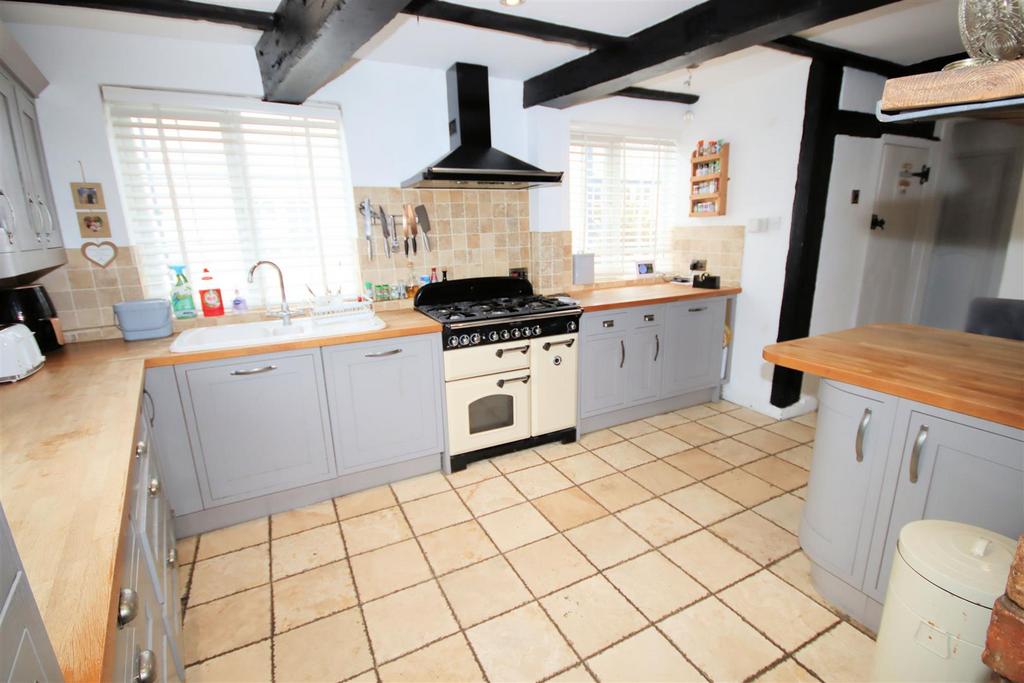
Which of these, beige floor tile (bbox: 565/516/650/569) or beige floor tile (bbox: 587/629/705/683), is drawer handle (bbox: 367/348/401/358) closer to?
beige floor tile (bbox: 565/516/650/569)

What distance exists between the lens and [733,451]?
9.80ft

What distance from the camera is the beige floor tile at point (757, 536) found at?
2.09m

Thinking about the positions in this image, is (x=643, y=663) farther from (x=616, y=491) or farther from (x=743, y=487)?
(x=743, y=487)

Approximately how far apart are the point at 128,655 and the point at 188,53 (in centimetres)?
272

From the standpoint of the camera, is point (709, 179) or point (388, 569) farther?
point (709, 179)

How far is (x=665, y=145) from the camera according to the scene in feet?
13.2

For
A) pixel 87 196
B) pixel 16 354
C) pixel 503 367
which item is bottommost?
pixel 503 367

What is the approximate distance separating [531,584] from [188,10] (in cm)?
281

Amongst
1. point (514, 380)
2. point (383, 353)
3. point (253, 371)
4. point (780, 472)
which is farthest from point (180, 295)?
point (780, 472)

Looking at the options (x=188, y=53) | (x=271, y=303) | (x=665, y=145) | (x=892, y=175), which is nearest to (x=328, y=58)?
(x=188, y=53)

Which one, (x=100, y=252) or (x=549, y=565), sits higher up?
(x=100, y=252)

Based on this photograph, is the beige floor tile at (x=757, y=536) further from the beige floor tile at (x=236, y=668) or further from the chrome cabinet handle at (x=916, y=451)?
the beige floor tile at (x=236, y=668)

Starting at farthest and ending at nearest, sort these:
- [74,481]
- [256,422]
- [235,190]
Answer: [235,190]
[256,422]
[74,481]

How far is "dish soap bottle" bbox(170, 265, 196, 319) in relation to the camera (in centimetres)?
257
